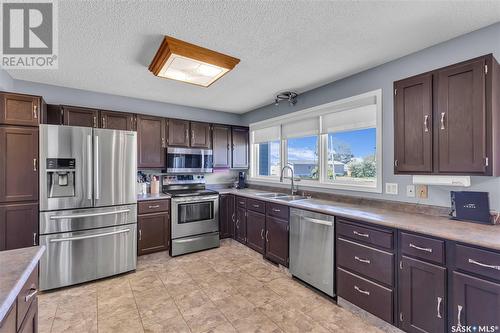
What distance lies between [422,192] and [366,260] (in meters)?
0.88

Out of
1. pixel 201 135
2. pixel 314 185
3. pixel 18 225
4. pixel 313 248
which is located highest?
pixel 201 135

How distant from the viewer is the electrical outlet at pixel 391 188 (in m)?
2.45

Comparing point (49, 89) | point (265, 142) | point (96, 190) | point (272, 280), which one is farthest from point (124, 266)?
point (265, 142)

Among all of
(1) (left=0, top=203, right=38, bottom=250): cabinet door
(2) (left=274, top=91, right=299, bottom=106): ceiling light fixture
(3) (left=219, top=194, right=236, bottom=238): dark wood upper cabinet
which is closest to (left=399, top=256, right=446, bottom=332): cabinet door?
(2) (left=274, top=91, right=299, bottom=106): ceiling light fixture

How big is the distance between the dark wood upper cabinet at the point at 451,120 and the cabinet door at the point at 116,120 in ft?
11.5

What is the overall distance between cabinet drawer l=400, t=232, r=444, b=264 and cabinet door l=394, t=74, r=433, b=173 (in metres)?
0.62

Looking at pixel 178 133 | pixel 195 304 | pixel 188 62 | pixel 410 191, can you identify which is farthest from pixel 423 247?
pixel 178 133

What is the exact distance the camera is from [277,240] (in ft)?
10.2

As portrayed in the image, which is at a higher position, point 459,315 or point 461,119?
point 461,119

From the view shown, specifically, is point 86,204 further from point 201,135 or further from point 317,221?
point 317,221

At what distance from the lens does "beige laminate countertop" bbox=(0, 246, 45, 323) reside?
817 millimetres

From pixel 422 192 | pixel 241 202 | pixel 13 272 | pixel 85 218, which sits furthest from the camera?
pixel 241 202

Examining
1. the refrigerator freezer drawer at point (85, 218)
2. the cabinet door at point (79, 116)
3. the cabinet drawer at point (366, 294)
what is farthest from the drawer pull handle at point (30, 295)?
the cabinet door at point (79, 116)

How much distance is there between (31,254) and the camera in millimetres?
1247
